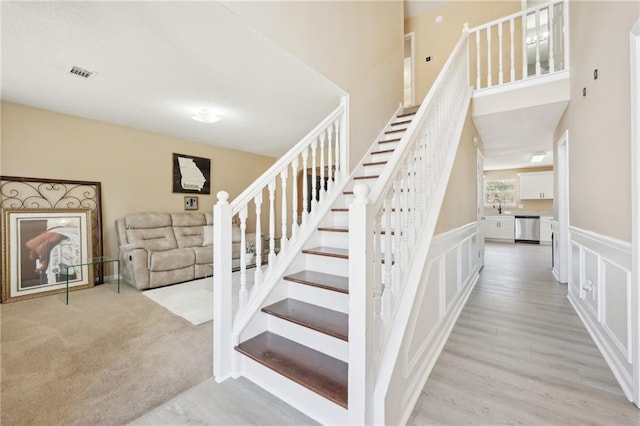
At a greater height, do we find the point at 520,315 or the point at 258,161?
the point at 258,161

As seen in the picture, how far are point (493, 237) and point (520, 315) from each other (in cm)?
681

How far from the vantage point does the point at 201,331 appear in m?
2.44

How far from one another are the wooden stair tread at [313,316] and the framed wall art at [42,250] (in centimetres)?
347

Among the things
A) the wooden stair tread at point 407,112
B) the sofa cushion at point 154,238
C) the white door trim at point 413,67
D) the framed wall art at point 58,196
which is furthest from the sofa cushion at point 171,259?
the white door trim at point 413,67

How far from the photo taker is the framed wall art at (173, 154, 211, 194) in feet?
16.2

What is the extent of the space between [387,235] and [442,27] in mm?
5770

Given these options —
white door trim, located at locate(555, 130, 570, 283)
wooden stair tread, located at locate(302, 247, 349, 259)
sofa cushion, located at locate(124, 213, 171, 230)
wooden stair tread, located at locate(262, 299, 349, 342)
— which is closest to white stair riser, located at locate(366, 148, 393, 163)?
wooden stair tread, located at locate(302, 247, 349, 259)

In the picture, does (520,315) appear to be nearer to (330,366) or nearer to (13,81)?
(330,366)

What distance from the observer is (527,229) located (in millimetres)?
7996

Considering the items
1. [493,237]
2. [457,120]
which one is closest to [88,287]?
[457,120]

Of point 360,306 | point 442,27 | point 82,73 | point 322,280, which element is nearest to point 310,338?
point 322,280

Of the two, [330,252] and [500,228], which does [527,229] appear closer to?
[500,228]

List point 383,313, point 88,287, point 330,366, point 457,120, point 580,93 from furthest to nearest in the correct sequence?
point 88,287 < point 457,120 < point 580,93 < point 330,366 < point 383,313

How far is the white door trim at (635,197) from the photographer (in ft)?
4.88
